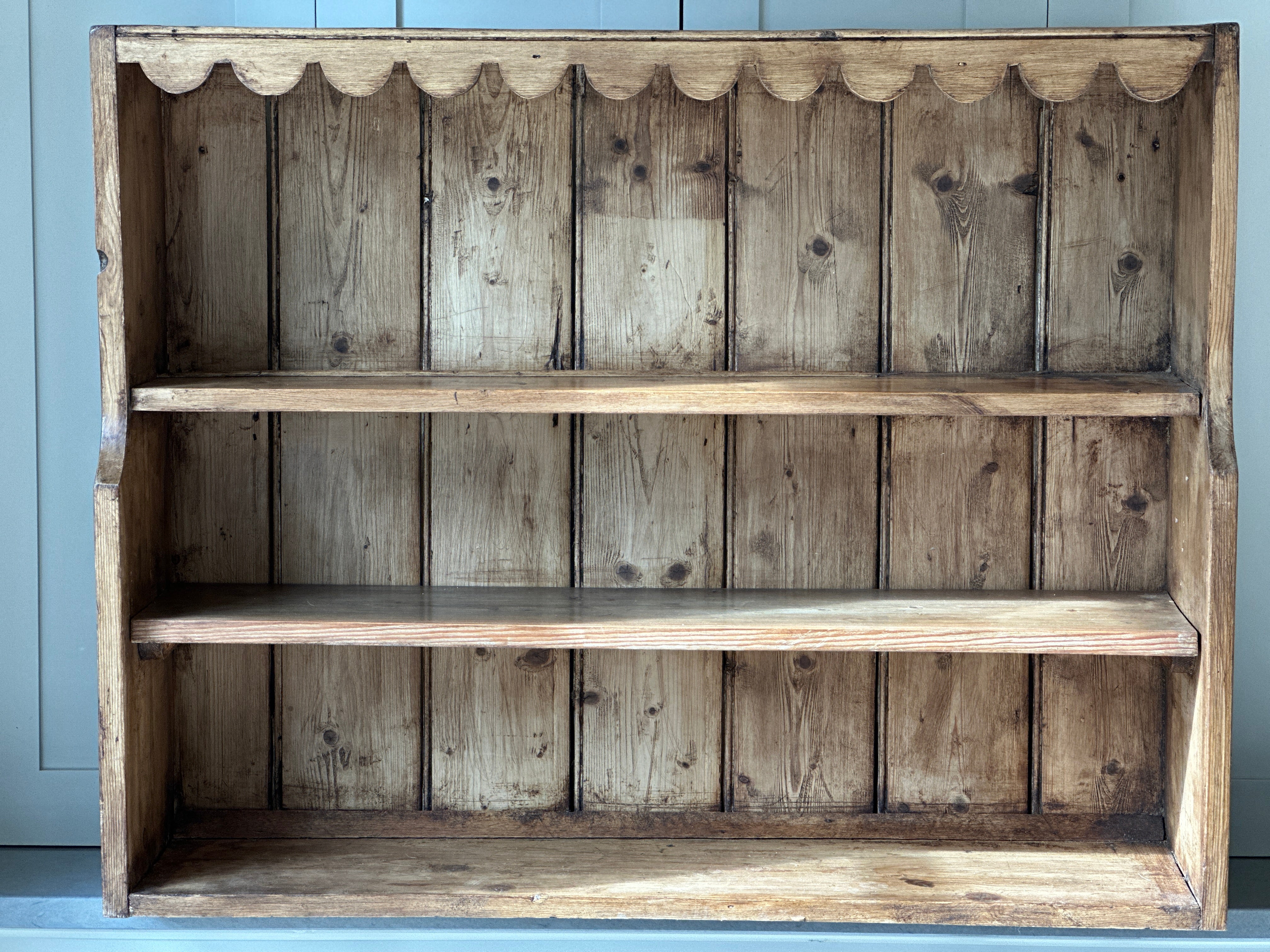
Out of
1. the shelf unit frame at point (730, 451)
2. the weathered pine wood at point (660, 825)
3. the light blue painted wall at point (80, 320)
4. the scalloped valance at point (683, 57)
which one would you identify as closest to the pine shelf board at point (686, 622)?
the shelf unit frame at point (730, 451)

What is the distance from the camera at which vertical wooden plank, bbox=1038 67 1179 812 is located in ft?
5.03

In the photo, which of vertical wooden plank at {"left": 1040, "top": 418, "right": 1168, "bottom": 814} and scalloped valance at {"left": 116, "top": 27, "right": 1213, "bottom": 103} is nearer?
scalloped valance at {"left": 116, "top": 27, "right": 1213, "bottom": 103}

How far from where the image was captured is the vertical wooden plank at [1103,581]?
5.15ft

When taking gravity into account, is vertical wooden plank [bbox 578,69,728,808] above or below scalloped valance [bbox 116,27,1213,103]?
below

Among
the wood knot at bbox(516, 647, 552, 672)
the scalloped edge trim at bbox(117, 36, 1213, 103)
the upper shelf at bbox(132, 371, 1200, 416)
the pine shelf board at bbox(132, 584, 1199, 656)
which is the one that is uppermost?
the scalloped edge trim at bbox(117, 36, 1213, 103)

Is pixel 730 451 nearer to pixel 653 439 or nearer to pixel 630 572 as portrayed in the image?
pixel 653 439

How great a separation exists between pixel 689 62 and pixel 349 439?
0.69 meters

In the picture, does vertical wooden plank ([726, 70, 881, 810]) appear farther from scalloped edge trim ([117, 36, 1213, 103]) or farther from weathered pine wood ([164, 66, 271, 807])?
weathered pine wood ([164, 66, 271, 807])

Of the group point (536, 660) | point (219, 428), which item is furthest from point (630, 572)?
point (219, 428)

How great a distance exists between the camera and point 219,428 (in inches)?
62.6

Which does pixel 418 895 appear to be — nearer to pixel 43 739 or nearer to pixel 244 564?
pixel 244 564

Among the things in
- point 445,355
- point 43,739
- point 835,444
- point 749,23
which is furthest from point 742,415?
point 43,739

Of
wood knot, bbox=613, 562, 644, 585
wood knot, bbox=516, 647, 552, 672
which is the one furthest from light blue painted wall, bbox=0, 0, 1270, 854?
wood knot, bbox=613, 562, 644, 585

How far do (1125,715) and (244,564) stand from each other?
1.25m
